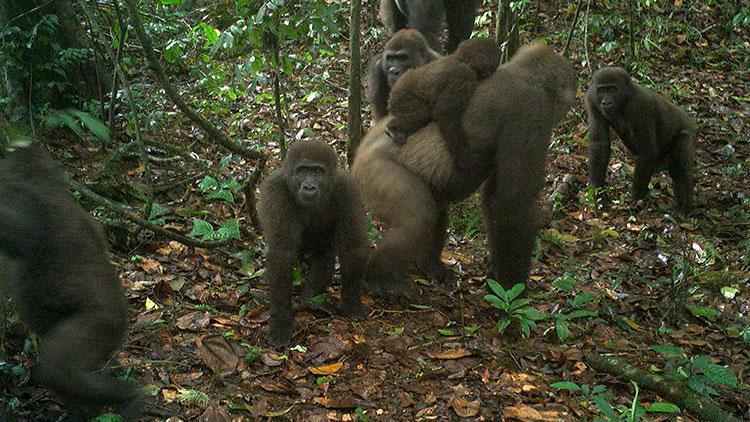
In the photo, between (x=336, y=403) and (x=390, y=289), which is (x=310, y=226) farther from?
(x=336, y=403)

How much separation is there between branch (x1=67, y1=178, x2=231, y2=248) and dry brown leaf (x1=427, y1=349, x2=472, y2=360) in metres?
2.19

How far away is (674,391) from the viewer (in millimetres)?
4695

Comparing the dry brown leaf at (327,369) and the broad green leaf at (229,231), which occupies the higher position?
the broad green leaf at (229,231)

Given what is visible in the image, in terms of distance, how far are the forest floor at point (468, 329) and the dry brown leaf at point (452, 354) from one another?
0.03ft

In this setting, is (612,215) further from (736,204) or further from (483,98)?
(483,98)

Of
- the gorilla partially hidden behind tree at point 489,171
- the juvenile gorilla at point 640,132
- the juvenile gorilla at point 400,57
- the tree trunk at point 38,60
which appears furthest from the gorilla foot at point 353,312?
the juvenile gorilla at point 640,132

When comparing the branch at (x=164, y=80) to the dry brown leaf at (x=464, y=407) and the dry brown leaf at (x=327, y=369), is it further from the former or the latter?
the dry brown leaf at (x=464, y=407)

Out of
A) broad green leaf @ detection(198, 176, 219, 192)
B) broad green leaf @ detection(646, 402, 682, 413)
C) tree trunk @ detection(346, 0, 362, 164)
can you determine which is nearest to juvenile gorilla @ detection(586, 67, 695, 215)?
→ tree trunk @ detection(346, 0, 362, 164)

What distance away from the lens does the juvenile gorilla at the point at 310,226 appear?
5.18m

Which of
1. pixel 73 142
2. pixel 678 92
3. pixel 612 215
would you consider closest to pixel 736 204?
pixel 612 215

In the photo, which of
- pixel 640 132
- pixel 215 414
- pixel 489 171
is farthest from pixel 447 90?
pixel 640 132

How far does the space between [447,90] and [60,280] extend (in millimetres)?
3317

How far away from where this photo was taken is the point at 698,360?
4.80 meters

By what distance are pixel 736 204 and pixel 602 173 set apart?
169cm
